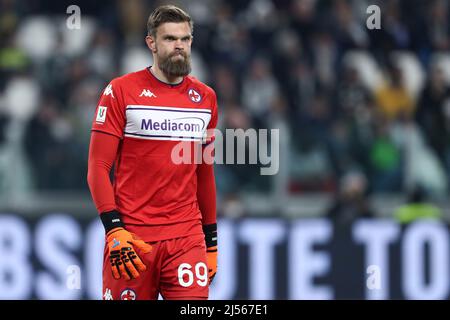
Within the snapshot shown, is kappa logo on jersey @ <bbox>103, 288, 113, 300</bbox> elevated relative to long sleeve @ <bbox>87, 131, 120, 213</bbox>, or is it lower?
lower

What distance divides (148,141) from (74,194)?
15.2 ft

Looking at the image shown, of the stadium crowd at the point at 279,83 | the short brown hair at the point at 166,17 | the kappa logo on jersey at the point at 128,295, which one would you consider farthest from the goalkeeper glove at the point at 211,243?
the stadium crowd at the point at 279,83

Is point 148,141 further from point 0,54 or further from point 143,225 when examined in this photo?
point 0,54

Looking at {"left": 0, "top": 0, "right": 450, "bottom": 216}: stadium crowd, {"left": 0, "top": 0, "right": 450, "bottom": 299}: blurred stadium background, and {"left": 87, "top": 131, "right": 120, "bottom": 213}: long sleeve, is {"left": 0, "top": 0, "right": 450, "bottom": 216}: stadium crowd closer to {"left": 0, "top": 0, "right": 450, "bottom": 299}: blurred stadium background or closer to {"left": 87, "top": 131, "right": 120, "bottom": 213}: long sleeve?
{"left": 0, "top": 0, "right": 450, "bottom": 299}: blurred stadium background

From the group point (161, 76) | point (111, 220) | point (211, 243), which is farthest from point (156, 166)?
point (211, 243)

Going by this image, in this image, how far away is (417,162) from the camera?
443 inches

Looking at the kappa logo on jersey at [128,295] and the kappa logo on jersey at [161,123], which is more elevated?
the kappa logo on jersey at [161,123]

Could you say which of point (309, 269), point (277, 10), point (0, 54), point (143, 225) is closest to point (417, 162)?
point (309, 269)

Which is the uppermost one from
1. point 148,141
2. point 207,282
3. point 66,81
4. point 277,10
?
point 277,10

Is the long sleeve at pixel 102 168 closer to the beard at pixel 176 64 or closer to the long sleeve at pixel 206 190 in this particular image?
the beard at pixel 176 64

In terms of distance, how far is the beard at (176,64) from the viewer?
20.4 ft

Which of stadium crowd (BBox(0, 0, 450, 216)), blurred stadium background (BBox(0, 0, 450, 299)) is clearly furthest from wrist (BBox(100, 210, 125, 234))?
stadium crowd (BBox(0, 0, 450, 216))

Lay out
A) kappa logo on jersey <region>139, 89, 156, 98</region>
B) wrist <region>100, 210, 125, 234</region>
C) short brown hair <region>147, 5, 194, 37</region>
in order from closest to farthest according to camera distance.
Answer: wrist <region>100, 210, 125, 234</region> < short brown hair <region>147, 5, 194, 37</region> < kappa logo on jersey <region>139, 89, 156, 98</region>

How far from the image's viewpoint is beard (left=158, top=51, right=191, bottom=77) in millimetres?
6223
